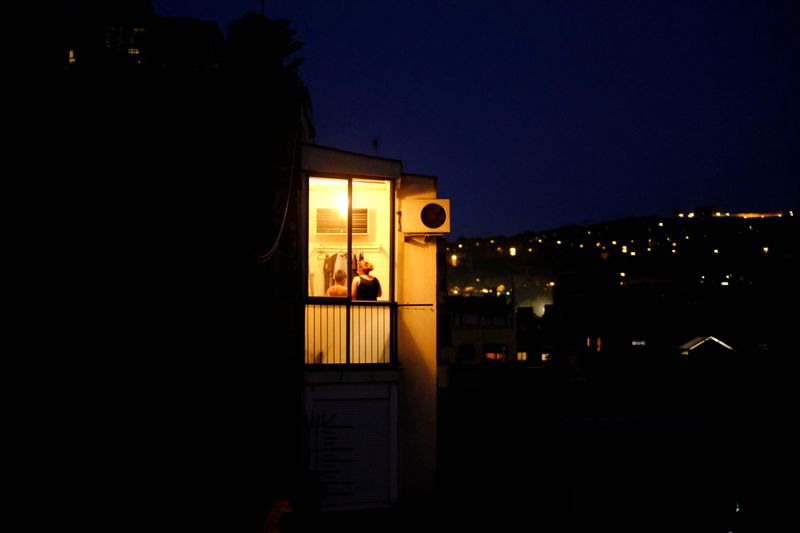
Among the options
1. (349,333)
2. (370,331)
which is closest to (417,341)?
(370,331)

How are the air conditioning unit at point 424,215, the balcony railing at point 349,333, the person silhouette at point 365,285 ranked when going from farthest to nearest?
the air conditioning unit at point 424,215 → the person silhouette at point 365,285 → the balcony railing at point 349,333

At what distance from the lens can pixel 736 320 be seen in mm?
46281

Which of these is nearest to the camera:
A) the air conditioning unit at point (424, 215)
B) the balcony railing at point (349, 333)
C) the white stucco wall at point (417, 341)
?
the balcony railing at point (349, 333)

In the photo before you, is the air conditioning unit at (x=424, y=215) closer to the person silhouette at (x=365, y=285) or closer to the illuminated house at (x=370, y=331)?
the illuminated house at (x=370, y=331)

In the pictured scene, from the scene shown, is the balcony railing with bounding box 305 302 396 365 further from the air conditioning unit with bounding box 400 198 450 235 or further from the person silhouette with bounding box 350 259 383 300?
the air conditioning unit with bounding box 400 198 450 235

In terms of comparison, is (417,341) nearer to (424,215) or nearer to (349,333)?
(349,333)

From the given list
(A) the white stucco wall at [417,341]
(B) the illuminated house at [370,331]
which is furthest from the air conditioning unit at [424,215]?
(A) the white stucco wall at [417,341]

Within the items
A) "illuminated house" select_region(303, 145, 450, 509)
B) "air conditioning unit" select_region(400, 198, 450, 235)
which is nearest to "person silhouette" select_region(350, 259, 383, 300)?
"illuminated house" select_region(303, 145, 450, 509)

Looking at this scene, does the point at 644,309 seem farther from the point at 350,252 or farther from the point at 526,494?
the point at 350,252

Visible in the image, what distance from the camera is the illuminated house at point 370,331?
38.7 feet

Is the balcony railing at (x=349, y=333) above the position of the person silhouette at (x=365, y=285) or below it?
below

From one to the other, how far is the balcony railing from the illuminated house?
0.02 meters

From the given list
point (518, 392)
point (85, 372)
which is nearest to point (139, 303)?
point (85, 372)

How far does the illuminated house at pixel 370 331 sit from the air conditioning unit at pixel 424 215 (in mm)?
19
